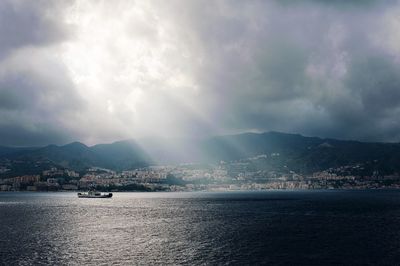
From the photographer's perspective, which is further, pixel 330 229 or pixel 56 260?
pixel 330 229

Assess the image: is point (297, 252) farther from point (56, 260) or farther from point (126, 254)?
point (56, 260)

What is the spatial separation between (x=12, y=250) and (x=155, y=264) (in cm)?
3634

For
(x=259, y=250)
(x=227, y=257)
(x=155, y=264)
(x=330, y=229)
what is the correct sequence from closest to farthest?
(x=155, y=264)
(x=227, y=257)
(x=259, y=250)
(x=330, y=229)

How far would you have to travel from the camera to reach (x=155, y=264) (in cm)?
7231

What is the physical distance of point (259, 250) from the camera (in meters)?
84.5

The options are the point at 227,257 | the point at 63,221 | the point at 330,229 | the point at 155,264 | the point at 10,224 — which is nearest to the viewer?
the point at 155,264

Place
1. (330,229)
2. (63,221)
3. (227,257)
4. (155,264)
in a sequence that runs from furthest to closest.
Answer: (63,221), (330,229), (227,257), (155,264)

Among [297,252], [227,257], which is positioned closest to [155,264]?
[227,257]

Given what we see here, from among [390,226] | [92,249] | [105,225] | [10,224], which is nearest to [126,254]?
[92,249]

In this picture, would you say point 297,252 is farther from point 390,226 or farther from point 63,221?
point 63,221

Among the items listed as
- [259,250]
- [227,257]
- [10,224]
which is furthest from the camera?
[10,224]

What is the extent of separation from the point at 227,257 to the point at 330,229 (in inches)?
2084

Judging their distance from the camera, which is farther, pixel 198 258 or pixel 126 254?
pixel 126 254

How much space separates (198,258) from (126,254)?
1707 centimetres
